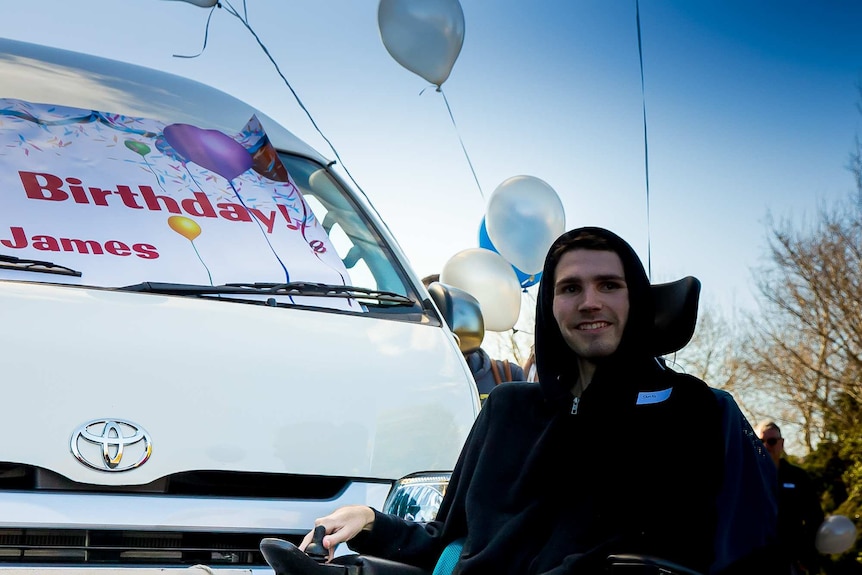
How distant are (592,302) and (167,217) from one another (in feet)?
4.64

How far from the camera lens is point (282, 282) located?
3.45 metres

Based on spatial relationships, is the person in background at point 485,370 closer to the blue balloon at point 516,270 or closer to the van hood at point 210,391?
the blue balloon at point 516,270

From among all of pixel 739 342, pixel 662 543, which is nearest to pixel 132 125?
pixel 662 543

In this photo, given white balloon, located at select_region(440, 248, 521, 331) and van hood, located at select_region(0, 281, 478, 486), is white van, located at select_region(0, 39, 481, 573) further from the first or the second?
white balloon, located at select_region(440, 248, 521, 331)

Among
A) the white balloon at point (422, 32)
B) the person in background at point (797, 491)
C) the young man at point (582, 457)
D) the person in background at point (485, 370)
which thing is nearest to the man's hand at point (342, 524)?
the young man at point (582, 457)

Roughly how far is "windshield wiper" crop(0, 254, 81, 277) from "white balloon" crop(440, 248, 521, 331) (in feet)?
17.0

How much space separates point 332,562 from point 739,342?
2608 centimetres

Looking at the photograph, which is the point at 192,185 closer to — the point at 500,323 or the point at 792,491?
the point at 500,323

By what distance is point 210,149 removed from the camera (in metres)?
3.80

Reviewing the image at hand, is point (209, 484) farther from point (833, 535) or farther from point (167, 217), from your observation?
point (833, 535)

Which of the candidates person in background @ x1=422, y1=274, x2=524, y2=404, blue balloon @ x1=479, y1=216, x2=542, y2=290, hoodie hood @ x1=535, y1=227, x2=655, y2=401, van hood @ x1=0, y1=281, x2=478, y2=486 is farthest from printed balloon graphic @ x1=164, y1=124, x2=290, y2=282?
blue balloon @ x1=479, y1=216, x2=542, y2=290

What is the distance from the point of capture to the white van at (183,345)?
2.71m

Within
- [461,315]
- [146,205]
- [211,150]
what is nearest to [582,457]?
[461,315]

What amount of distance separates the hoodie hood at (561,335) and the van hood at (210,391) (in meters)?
0.52
